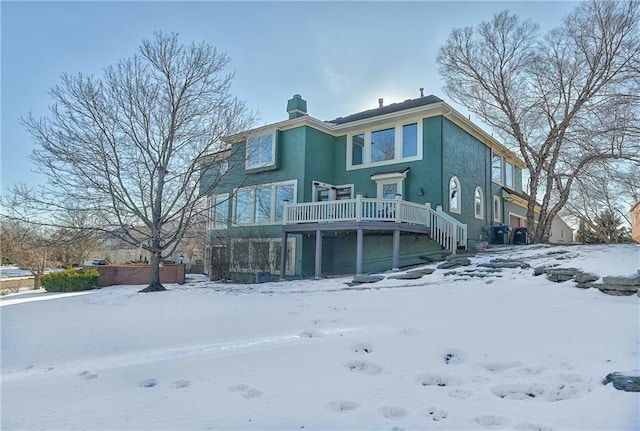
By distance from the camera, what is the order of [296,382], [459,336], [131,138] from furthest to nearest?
[131,138] → [459,336] → [296,382]

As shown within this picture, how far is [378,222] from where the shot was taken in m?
11.9

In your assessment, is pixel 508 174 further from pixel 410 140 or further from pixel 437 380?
pixel 437 380

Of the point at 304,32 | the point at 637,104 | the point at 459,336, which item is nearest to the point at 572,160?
the point at 637,104

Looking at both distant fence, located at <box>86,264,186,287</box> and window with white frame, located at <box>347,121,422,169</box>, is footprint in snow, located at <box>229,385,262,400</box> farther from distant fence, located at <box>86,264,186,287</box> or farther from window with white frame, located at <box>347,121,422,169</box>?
Answer: distant fence, located at <box>86,264,186,287</box>

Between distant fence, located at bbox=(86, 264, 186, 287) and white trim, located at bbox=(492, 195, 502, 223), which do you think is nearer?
distant fence, located at bbox=(86, 264, 186, 287)

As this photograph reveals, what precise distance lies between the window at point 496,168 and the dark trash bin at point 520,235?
2.61m

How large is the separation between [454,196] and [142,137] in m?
10.3

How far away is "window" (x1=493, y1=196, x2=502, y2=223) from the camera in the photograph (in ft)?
58.2

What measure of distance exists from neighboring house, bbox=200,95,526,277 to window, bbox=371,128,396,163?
0.04 metres

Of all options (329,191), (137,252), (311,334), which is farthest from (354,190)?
(137,252)

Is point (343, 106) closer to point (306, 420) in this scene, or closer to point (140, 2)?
point (140, 2)

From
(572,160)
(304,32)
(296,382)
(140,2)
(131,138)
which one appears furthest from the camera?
(572,160)

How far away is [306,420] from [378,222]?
9201 millimetres

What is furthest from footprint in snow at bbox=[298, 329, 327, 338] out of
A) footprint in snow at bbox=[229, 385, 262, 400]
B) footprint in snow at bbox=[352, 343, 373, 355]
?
footprint in snow at bbox=[229, 385, 262, 400]
